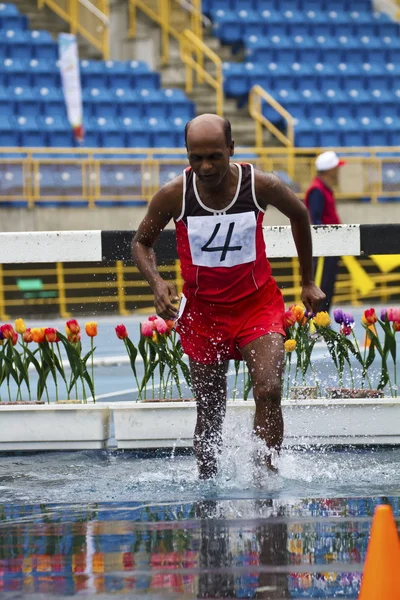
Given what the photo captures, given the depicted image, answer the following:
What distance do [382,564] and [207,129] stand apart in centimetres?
256

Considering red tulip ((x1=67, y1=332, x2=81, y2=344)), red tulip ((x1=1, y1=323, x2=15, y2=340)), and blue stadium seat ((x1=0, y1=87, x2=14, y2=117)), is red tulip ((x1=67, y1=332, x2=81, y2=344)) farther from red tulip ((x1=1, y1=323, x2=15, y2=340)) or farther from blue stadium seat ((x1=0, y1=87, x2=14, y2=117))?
blue stadium seat ((x1=0, y1=87, x2=14, y2=117))

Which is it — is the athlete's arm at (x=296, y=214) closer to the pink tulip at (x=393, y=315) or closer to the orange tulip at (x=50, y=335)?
the pink tulip at (x=393, y=315)

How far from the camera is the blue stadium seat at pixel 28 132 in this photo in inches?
798

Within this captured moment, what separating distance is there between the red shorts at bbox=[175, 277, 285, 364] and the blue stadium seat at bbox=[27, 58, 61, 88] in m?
16.0

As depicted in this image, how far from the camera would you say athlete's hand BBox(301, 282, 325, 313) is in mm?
6051

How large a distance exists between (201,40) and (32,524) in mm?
20102

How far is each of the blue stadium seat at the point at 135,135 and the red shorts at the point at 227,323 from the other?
15248mm

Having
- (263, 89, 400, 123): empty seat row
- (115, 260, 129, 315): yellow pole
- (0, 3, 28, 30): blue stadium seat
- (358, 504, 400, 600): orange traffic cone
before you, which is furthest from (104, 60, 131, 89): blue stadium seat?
(358, 504, 400, 600): orange traffic cone

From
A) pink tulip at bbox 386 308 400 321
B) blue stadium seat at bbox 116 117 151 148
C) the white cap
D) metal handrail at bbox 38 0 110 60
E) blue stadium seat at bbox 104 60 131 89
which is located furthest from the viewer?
metal handrail at bbox 38 0 110 60

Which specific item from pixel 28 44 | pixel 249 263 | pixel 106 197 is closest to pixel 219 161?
pixel 249 263

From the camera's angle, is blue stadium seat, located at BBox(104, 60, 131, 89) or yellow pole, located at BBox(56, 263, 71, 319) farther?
blue stadium seat, located at BBox(104, 60, 131, 89)

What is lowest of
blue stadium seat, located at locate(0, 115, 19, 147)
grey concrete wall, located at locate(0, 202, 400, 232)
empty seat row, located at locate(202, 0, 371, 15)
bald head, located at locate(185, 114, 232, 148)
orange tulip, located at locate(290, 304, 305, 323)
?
orange tulip, located at locate(290, 304, 305, 323)

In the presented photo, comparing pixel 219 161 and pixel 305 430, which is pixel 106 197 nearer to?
pixel 305 430

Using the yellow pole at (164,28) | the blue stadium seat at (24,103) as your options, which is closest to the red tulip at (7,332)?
the blue stadium seat at (24,103)
